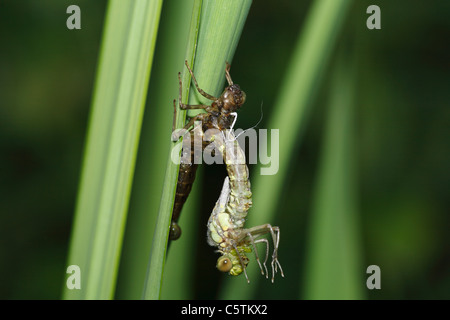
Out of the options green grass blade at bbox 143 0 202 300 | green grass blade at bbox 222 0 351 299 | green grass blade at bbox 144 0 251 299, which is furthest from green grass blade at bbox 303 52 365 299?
green grass blade at bbox 143 0 202 300

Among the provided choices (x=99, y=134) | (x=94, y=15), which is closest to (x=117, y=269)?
(x=99, y=134)

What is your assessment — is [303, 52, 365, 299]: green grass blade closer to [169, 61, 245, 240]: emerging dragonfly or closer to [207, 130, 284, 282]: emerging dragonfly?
[207, 130, 284, 282]: emerging dragonfly

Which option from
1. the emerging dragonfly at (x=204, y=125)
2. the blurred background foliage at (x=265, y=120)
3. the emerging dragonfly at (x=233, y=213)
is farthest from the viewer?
the blurred background foliage at (x=265, y=120)

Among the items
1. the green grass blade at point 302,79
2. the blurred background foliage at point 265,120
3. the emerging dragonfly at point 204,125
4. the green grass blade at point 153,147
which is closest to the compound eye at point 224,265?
the green grass blade at point 302,79

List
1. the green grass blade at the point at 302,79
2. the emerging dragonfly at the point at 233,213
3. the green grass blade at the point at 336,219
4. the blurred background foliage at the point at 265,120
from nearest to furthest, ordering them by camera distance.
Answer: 1. the green grass blade at the point at 302,79
2. the green grass blade at the point at 336,219
3. the emerging dragonfly at the point at 233,213
4. the blurred background foliage at the point at 265,120

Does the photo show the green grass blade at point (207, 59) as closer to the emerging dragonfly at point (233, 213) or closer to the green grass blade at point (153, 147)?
the green grass blade at point (153, 147)

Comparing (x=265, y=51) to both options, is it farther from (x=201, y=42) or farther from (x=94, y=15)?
(x=201, y=42)
